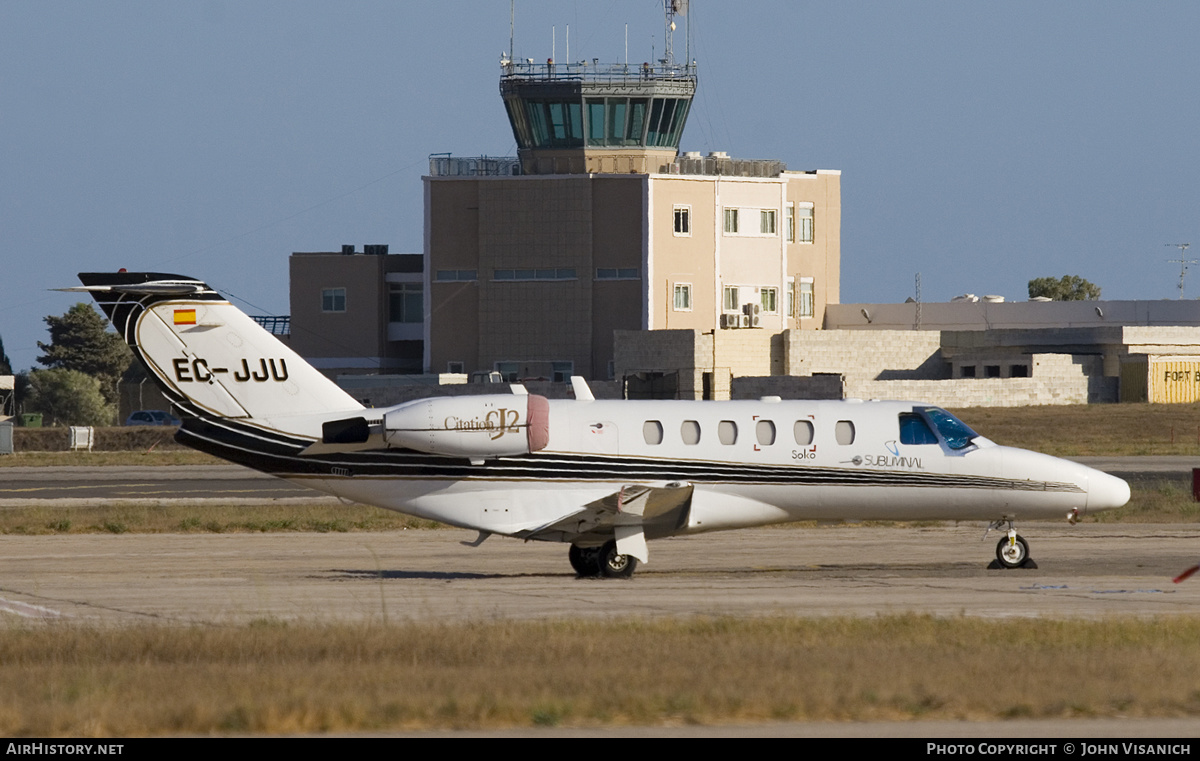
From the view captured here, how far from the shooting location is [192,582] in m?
22.0

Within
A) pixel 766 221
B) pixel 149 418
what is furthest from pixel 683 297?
pixel 149 418

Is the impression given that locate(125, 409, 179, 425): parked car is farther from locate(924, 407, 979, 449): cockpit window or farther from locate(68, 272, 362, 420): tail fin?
locate(924, 407, 979, 449): cockpit window

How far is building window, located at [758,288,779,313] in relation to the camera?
275 feet

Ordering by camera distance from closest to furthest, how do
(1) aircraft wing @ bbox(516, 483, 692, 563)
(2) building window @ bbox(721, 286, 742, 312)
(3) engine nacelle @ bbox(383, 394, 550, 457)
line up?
1. (1) aircraft wing @ bbox(516, 483, 692, 563)
2. (3) engine nacelle @ bbox(383, 394, 550, 457)
3. (2) building window @ bbox(721, 286, 742, 312)

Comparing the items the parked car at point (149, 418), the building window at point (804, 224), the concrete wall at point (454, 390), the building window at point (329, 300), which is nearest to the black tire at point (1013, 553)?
the concrete wall at point (454, 390)

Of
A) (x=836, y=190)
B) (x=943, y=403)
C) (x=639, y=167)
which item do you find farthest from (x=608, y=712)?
(x=836, y=190)

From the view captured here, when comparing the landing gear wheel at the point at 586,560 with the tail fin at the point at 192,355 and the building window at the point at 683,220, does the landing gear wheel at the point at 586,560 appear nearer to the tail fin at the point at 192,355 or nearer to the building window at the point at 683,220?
the tail fin at the point at 192,355

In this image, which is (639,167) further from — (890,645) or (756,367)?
(890,645)

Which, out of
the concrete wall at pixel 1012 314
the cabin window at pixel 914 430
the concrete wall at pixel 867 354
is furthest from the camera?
the concrete wall at pixel 1012 314

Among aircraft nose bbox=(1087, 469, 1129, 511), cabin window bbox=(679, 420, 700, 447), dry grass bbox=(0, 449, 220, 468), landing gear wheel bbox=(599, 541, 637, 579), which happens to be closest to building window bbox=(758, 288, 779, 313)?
dry grass bbox=(0, 449, 220, 468)

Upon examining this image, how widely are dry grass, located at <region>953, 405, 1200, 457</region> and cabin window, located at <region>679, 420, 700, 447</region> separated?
140ft

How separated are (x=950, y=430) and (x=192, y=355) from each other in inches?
424

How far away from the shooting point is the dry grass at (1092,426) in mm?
65375

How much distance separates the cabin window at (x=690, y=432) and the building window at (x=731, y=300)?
6016 cm
